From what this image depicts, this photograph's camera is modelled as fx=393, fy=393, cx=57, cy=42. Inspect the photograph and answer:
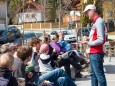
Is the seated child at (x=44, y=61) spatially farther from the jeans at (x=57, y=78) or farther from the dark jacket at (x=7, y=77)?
the dark jacket at (x=7, y=77)

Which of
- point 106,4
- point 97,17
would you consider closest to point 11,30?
point 106,4

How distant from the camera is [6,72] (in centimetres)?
511

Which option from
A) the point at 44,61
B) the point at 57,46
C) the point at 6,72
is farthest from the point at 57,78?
the point at 57,46

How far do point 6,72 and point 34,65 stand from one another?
283cm

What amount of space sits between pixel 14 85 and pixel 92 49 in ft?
8.94

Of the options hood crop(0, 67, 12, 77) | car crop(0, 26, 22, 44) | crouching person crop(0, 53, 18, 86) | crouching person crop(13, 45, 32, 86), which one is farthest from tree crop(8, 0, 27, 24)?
hood crop(0, 67, 12, 77)

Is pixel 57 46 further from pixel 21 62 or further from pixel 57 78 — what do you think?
pixel 21 62

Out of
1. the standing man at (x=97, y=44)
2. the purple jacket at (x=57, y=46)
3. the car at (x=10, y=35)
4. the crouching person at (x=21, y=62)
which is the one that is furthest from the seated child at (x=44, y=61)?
the car at (x=10, y=35)

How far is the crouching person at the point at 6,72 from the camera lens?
5.03 m

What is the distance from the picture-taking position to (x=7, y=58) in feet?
17.1

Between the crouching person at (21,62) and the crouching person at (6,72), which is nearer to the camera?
the crouching person at (6,72)

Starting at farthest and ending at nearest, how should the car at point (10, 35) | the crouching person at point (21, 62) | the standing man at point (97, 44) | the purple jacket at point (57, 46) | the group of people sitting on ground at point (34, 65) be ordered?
the car at point (10, 35) < the purple jacket at point (57, 46) < the standing man at point (97, 44) < the crouching person at point (21, 62) < the group of people sitting on ground at point (34, 65)

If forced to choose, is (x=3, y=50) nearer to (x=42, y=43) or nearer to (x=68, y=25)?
(x=42, y=43)

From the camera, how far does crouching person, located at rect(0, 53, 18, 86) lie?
5.03m
